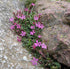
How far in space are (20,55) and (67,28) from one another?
155cm

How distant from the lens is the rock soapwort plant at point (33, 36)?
2923mm

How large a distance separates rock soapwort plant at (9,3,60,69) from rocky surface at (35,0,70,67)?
173mm

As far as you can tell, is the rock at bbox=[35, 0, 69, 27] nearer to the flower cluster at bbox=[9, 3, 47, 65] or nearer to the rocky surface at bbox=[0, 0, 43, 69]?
the flower cluster at bbox=[9, 3, 47, 65]

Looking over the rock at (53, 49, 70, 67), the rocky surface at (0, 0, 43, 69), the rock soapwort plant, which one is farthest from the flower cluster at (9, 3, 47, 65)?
the rock at (53, 49, 70, 67)

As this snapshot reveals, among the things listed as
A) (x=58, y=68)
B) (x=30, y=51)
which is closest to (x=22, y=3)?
(x=30, y=51)

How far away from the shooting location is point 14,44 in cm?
329

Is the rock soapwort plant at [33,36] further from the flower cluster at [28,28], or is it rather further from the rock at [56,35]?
the rock at [56,35]

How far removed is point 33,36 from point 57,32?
88 centimetres

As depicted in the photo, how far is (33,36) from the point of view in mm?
3533

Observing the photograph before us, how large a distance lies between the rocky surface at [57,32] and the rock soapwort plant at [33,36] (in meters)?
0.17

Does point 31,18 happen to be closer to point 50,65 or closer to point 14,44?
point 14,44

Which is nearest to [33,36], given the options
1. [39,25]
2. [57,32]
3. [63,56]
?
[39,25]

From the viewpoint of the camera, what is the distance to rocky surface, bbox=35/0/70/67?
2633 mm

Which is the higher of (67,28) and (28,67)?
(67,28)
